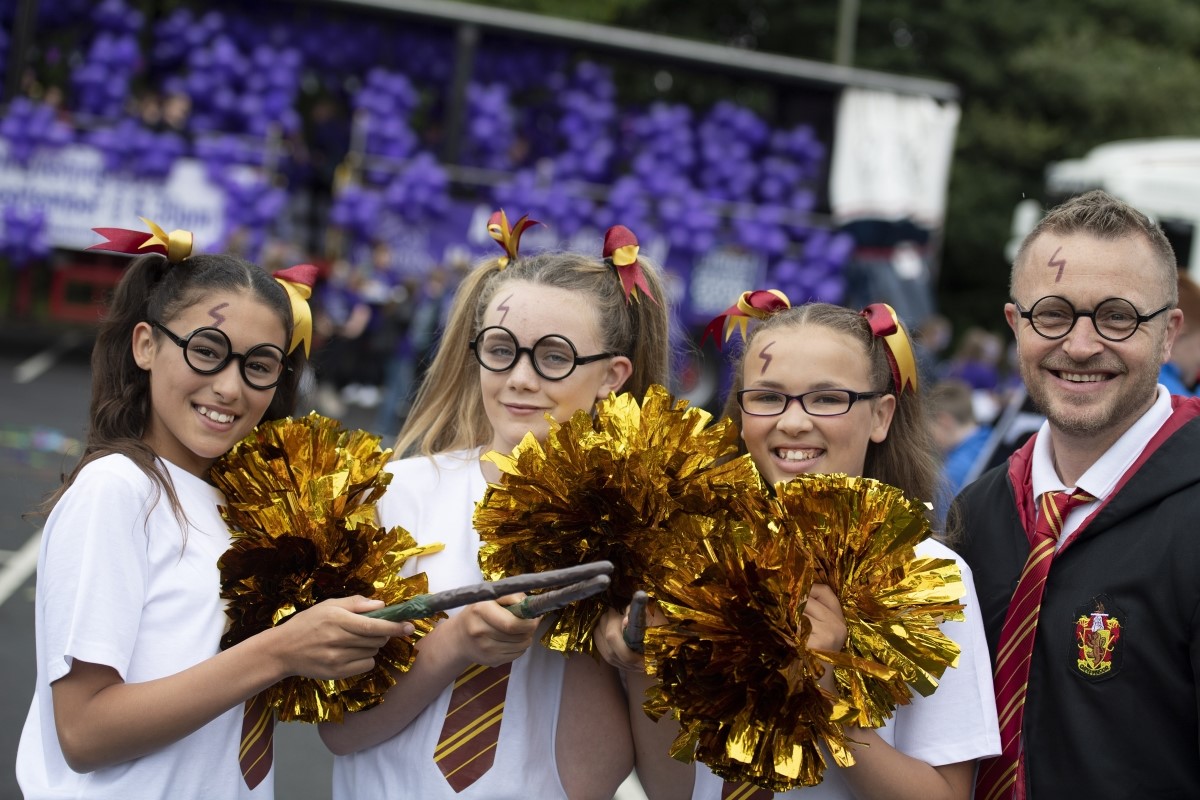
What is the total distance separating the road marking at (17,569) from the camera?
19.9 feet

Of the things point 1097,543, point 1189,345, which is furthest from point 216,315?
point 1189,345

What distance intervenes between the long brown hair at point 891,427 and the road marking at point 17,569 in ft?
14.9

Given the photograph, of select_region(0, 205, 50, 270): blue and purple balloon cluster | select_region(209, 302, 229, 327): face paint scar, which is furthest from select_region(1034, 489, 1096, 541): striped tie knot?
select_region(0, 205, 50, 270): blue and purple balloon cluster

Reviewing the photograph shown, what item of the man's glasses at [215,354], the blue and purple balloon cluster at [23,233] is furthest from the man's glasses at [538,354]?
the blue and purple balloon cluster at [23,233]

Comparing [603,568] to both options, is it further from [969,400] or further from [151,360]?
[969,400]

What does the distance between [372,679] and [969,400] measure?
552 centimetres

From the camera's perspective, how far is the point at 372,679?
237 cm

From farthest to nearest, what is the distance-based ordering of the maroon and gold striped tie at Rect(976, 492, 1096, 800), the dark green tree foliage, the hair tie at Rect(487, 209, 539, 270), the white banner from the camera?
1. the dark green tree foliage
2. the white banner
3. the hair tie at Rect(487, 209, 539, 270)
4. the maroon and gold striped tie at Rect(976, 492, 1096, 800)

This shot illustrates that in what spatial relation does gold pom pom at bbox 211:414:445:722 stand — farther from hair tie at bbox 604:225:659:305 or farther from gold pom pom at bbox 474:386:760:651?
hair tie at bbox 604:225:659:305

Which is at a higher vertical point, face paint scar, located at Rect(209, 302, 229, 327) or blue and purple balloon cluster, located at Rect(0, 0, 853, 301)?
blue and purple balloon cluster, located at Rect(0, 0, 853, 301)

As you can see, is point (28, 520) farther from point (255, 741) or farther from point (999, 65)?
point (999, 65)

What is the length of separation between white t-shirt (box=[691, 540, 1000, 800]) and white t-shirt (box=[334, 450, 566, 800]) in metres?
0.47

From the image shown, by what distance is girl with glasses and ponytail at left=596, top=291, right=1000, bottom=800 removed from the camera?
2.20 meters

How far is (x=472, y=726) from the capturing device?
7.87 feet
